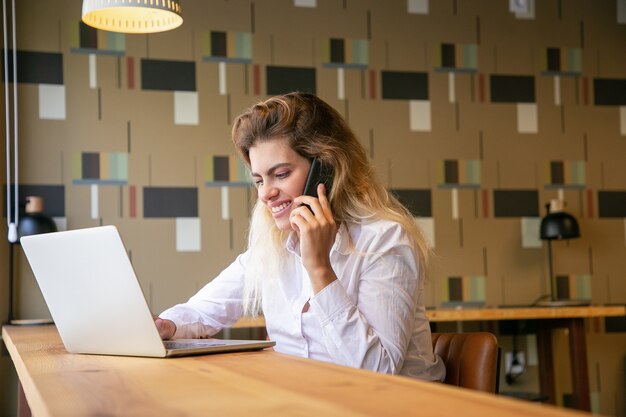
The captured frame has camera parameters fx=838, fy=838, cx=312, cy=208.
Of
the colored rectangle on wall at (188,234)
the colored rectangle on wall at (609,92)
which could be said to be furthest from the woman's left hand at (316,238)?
the colored rectangle on wall at (609,92)

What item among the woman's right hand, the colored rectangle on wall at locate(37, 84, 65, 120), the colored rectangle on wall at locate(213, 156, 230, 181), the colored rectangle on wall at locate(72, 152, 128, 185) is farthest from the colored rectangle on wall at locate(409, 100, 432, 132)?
the woman's right hand

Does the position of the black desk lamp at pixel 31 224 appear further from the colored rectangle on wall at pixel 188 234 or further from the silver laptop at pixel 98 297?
the silver laptop at pixel 98 297

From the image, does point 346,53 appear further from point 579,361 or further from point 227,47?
point 579,361

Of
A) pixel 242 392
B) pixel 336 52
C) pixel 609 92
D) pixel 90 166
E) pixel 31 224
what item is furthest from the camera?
pixel 609 92

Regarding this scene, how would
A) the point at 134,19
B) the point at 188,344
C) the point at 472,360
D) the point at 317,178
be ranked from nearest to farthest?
the point at 188,344 < the point at 472,360 < the point at 317,178 < the point at 134,19

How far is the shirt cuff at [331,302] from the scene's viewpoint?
1721mm

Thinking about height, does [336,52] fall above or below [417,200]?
above

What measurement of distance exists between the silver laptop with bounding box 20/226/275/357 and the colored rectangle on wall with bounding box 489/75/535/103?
3400 millimetres

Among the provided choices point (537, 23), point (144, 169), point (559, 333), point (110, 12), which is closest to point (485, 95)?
point (537, 23)

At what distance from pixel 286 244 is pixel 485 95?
9.48 feet

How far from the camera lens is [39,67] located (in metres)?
4.07

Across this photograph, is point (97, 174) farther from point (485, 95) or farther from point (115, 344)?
point (115, 344)

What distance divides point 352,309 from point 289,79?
2.86m

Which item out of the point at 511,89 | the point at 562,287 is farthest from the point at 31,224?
the point at 562,287
